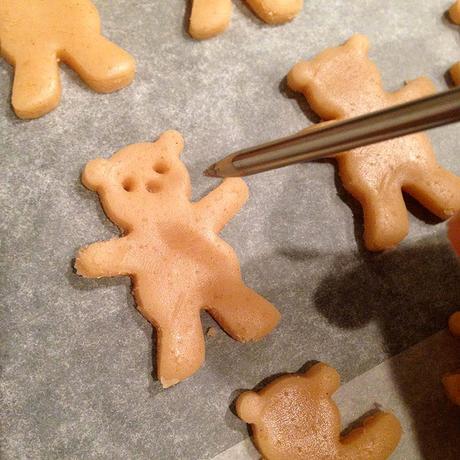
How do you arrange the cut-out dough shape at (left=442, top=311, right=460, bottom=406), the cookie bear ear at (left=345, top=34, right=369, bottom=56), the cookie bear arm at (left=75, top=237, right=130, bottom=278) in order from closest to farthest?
1. the cookie bear arm at (left=75, top=237, right=130, bottom=278)
2. the cut-out dough shape at (left=442, top=311, right=460, bottom=406)
3. the cookie bear ear at (left=345, top=34, right=369, bottom=56)

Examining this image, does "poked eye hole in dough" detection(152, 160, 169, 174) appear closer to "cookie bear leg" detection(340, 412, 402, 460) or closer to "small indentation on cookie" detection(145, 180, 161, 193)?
"small indentation on cookie" detection(145, 180, 161, 193)

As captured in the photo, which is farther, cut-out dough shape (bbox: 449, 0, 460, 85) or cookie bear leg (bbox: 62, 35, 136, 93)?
cut-out dough shape (bbox: 449, 0, 460, 85)

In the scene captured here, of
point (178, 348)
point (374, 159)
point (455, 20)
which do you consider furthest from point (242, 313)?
point (455, 20)

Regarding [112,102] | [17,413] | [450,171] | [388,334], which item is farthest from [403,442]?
[112,102]

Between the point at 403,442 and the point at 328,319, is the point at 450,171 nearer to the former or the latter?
the point at 328,319

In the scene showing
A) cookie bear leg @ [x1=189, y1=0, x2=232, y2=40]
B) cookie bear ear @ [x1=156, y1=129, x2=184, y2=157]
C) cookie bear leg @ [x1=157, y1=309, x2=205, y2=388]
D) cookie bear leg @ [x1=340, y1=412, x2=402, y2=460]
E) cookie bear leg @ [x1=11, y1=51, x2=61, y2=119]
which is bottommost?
cookie bear leg @ [x1=340, y1=412, x2=402, y2=460]

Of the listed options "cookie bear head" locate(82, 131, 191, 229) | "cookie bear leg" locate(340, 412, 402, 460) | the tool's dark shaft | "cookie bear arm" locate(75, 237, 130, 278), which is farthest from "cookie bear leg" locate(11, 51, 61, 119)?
"cookie bear leg" locate(340, 412, 402, 460)
